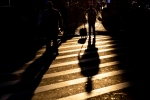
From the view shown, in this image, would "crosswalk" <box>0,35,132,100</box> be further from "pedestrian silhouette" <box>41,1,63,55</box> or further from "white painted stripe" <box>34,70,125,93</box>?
"pedestrian silhouette" <box>41,1,63,55</box>

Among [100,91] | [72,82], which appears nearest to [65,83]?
[72,82]

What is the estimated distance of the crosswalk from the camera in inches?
253

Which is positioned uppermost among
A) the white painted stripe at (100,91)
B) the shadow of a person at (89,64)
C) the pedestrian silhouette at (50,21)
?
the pedestrian silhouette at (50,21)

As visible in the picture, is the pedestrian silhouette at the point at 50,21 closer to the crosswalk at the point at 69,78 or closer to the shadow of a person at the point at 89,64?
the crosswalk at the point at 69,78

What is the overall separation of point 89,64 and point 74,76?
5.18 feet

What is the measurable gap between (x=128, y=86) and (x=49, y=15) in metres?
4.99

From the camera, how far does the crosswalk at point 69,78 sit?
6.44 m

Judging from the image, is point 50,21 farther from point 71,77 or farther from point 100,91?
point 100,91

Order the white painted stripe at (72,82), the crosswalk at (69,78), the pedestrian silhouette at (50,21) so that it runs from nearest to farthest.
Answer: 1. the crosswalk at (69,78)
2. the white painted stripe at (72,82)
3. the pedestrian silhouette at (50,21)

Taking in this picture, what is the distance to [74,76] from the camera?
7973 millimetres

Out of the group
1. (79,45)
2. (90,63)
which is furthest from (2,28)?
(90,63)

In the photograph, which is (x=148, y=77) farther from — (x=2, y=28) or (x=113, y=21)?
(x=113, y=21)

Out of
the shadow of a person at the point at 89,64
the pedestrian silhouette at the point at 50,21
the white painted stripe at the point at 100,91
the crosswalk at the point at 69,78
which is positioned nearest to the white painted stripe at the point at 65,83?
the crosswalk at the point at 69,78

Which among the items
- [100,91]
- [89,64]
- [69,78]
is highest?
[89,64]
